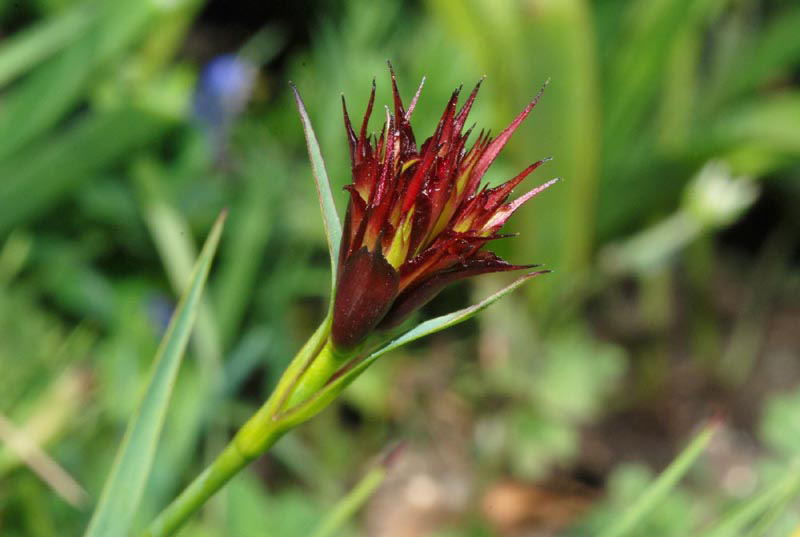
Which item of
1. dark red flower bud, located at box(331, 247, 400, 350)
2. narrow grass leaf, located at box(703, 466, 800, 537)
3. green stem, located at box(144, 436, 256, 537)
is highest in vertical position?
dark red flower bud, located at box(331, 247, 400, 350)

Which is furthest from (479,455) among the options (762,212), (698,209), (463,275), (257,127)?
(463,275)

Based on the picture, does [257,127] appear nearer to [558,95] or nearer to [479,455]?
[558,95]

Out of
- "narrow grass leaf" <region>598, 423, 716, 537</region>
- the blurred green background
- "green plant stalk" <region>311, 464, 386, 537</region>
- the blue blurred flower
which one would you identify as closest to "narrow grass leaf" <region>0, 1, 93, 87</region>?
the blurred green background

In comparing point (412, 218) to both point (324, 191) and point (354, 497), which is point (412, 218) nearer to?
point (324, 191)

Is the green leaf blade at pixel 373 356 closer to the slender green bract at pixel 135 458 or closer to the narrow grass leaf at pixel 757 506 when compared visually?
the slender green bract at pixel 135 458

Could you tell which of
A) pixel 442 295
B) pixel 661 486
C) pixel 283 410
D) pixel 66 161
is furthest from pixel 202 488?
pixel 442 295

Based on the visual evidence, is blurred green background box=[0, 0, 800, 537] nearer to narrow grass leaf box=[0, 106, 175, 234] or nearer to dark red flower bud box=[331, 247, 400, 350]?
narrow grass leaf box=[0, 106, 175, 234]

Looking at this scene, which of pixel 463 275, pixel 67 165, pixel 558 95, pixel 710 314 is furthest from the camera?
pixel 710 314
